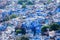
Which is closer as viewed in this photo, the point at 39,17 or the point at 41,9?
the point at 39,17

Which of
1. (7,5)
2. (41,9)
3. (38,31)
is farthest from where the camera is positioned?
(7,5)

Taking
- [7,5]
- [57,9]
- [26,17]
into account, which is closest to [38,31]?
[26,17]

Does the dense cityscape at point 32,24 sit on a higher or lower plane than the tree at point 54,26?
lower

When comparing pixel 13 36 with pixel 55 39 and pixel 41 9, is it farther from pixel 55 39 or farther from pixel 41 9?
pixel 41 9

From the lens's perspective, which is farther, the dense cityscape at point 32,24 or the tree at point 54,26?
the tree at point 54,26

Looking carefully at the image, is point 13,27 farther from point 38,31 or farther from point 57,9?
point 57,9

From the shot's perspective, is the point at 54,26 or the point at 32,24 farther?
the point at 32,24

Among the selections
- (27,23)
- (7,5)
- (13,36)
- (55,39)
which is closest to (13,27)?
(27,23)

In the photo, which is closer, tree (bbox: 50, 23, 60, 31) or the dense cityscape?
the dense cityscape

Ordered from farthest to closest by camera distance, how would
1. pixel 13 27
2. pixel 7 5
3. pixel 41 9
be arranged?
1. pixel 7 5
2. pixel 41 9
3. pixel 13 27

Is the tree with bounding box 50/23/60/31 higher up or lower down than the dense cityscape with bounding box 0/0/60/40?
higher up
